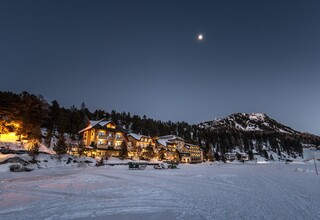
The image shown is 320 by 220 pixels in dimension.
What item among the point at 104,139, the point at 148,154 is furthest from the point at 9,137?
the point at 148,154

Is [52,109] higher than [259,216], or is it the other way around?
[52,109]

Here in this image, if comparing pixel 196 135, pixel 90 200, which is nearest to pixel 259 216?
pixel 90 200

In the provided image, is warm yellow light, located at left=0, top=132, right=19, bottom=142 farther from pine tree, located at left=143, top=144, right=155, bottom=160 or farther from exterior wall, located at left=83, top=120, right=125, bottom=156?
pine tree, located at left=143, top=144, right=155, bottom=160

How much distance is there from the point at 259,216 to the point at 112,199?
24.7 ft

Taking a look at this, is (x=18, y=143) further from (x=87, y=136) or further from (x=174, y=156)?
(x=174, y=156)

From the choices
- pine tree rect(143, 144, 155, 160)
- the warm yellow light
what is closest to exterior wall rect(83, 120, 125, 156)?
pine tree rect(143, 144, 155, 160)

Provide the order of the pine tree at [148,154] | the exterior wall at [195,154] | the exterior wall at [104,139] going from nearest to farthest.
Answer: the exterior wall at [104,139] → the pine tree at [148,154] → the exterior wall at [195,154]

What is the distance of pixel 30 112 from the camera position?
54.8 meters

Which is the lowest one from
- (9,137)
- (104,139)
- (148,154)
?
(148,154)

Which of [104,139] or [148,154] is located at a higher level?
[104,139]

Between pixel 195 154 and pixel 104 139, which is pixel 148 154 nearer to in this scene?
pixel 104 139

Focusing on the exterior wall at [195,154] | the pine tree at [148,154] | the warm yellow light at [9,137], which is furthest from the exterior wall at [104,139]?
the exterior wall at [195,154]

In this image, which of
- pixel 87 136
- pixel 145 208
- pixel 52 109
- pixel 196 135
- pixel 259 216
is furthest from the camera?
pixel 196 135

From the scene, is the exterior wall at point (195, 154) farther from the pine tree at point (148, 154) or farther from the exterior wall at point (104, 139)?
the exterior wall at point (104, 139)
